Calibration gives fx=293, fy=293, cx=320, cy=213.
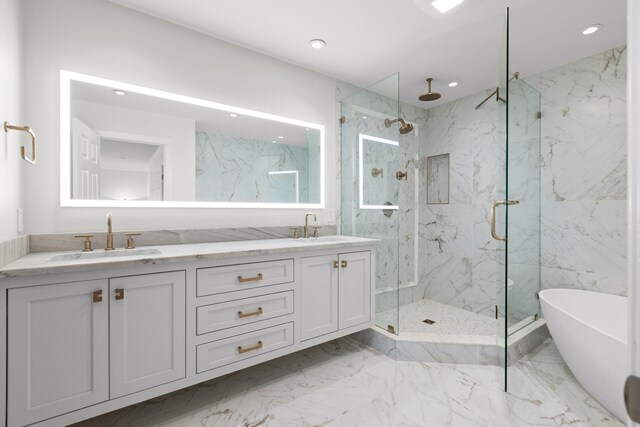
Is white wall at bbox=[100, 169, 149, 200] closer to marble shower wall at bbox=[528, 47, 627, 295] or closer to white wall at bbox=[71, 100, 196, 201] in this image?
white wall at bbox=[71, 100, 196, 201]

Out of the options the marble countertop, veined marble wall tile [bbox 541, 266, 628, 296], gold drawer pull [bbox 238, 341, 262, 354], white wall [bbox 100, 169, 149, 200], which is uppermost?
white wall [bbox 100, 169, 149, 200]

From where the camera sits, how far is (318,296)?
84.7 inches

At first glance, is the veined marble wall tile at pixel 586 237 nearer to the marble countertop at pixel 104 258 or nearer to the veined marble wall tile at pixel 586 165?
the veined marble wall tile at pixel 586 165

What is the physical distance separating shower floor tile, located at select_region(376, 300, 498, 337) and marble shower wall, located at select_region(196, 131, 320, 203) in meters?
1.43

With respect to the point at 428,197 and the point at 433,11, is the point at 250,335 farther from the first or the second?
the point at 428,197

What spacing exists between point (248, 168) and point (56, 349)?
1.63m

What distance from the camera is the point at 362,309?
2424 millimetres

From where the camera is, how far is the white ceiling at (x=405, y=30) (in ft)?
6.37

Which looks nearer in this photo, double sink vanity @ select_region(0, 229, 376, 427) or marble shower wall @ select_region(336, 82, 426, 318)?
double sink vanity @ select_region(0, 229, 376, 427)

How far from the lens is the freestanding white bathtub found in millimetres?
1591

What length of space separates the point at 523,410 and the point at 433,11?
2565mm

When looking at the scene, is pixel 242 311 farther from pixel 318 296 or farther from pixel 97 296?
pixel 97 296

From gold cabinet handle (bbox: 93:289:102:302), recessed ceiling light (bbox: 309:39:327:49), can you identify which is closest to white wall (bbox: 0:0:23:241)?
gold cabinet handle (bbox: 93:289:102:302)

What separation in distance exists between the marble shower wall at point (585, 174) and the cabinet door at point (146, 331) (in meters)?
3.08
